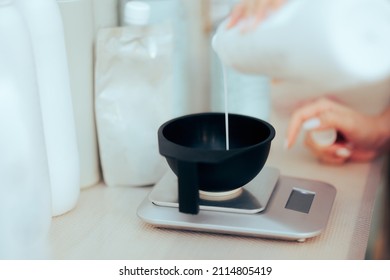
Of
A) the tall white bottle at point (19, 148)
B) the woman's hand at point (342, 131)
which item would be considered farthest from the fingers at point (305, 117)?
the tall white bottle at point (19, 148)

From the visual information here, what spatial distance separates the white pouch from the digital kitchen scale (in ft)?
0.22

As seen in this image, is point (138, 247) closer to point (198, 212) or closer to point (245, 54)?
point (198, 212)

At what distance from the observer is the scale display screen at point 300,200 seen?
0.76m

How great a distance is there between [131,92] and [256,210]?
0.24 meters

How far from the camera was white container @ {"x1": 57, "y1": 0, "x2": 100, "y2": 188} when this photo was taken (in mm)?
782

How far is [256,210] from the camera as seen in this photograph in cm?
74

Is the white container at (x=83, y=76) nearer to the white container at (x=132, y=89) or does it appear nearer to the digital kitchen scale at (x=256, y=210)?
the white container at (x=132, y=89)

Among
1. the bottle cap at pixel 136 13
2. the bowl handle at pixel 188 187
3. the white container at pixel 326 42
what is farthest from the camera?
the bottle cap at pixel 136 13

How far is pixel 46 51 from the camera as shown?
711mm

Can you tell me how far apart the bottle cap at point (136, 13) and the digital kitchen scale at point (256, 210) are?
22 cm

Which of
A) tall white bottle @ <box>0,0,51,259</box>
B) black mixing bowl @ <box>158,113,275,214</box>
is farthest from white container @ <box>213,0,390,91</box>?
tall white bottle @ <box>0,0,51,259</box>

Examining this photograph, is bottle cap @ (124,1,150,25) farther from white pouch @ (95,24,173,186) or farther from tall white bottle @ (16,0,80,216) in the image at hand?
tall white bottle @ (16,0,80,216)

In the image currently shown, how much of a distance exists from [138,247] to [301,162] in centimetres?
34

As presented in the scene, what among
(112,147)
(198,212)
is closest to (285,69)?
(198,212)
